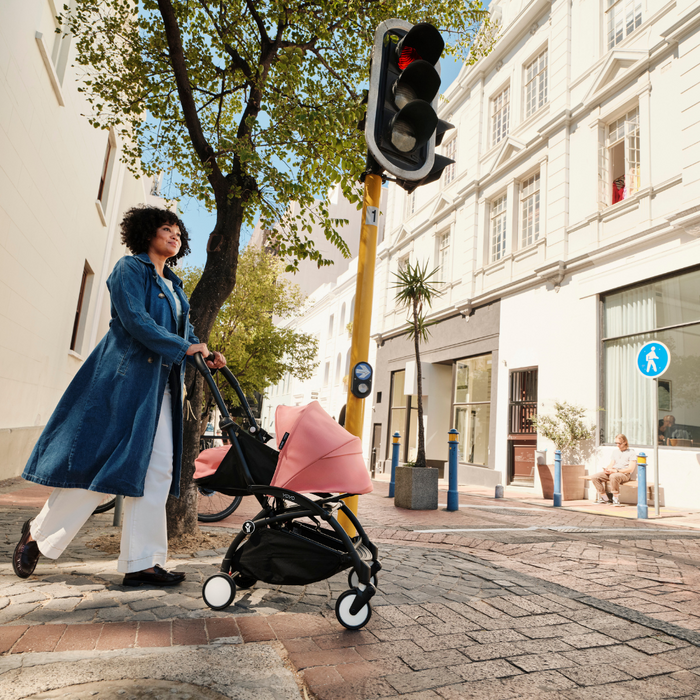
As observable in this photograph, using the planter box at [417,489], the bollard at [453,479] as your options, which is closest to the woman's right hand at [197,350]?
the planter box at [417,489]

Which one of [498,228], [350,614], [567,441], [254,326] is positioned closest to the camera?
[350,614]

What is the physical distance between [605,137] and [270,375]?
13863 millimetres

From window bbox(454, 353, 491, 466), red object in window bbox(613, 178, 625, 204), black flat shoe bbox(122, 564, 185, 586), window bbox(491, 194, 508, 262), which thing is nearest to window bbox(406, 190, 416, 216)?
window bbox(491, 194, 508, 262)

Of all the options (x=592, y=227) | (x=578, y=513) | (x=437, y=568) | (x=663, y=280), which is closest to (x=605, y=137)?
(x=592, y=227)

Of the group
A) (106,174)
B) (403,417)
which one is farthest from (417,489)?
(403,417)

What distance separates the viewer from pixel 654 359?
8.45 m

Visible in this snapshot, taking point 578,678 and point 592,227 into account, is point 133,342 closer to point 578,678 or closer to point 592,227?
point 578,678

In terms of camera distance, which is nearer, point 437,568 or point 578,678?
point 578,678

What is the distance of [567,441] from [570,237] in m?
4.89

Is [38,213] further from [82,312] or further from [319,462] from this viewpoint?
[319,462]

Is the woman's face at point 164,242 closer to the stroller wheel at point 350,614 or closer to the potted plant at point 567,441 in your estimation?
the stroller wheel at point 350,614

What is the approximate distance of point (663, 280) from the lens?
1065 cm

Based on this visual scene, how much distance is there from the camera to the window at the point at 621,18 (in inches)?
477

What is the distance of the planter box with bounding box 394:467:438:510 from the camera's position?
801 cm
